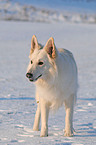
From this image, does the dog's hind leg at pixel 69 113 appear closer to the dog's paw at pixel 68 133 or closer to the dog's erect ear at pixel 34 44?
the dog's paw at pixel 68 133

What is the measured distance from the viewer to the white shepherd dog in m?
4.03

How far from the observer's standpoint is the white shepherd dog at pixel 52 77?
4027mm

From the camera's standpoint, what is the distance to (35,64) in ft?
13.2

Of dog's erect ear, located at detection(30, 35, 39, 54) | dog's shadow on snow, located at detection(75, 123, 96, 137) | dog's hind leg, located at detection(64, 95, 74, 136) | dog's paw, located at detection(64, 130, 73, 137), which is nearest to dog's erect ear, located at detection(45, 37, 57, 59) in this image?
dog's erect ear, located at detection(30, 35, 39, 54)

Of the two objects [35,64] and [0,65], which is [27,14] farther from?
[35,64]

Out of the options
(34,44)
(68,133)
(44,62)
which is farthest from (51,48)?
(68,133)

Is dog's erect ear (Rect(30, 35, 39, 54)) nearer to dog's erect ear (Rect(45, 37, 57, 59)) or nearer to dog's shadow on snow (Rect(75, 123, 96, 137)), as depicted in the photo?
dog's erect ear (Rect(45, 37, 57, 59))

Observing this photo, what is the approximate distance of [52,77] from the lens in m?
4.09

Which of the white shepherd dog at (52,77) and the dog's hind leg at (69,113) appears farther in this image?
the dog's hind leg at (69,113)

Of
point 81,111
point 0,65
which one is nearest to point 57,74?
point 81,111

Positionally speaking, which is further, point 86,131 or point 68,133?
point 86,131

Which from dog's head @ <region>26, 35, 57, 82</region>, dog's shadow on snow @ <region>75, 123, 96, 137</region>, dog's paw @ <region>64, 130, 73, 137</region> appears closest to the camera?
dog's head @ <region>26, 35, 57, 82</region>

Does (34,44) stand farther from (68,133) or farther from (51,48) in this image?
(68,133)

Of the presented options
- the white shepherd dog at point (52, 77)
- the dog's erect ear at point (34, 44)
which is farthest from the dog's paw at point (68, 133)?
the dog's erect ear at point (34, 44)
